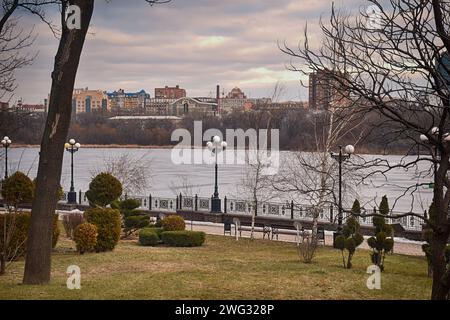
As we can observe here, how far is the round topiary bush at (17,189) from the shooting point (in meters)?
15.3

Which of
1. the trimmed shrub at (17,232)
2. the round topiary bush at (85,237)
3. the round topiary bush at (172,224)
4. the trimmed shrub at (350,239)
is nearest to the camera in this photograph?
the trimmed shrub at (17,232)

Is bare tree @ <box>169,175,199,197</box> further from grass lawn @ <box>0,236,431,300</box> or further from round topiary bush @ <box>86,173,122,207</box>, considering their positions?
grass lawn @ <box>0,236,431,300</box>

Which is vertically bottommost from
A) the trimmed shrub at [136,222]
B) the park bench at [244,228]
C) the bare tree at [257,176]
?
the park bench at [244,228]

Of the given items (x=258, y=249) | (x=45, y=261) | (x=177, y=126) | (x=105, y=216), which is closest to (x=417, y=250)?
(x=258, y=249)

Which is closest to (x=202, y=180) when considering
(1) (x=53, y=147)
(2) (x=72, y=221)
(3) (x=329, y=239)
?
(3) (x=329, y=239)

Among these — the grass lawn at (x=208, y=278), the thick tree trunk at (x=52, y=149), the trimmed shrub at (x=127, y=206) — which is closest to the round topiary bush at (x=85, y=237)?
the grass lawn at (x=208, y=278)

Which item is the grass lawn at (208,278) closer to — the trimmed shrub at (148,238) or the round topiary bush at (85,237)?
the round topiary bush at (85,237)

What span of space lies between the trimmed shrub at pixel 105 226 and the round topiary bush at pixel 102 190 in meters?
2.92

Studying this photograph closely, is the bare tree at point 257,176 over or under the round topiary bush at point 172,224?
over

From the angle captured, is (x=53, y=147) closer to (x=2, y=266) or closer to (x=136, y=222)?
(x=2, y=266)

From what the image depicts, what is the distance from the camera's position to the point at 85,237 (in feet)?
45.5

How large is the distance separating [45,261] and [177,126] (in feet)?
186
